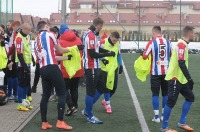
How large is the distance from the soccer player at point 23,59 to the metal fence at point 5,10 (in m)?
6.81

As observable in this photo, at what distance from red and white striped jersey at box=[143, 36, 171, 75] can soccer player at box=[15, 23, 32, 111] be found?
258 centimetres

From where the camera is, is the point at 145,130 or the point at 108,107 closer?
the point at 145,130

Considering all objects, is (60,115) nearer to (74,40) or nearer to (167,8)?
(74,40)

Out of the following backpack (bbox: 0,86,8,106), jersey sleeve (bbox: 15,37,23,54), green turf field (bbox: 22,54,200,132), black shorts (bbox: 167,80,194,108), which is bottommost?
green turf field (bbox: 22,54,200,132)

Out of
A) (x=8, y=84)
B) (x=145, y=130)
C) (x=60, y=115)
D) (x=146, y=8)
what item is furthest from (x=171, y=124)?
(x=146, y=8)

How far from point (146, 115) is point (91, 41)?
2.11 meters

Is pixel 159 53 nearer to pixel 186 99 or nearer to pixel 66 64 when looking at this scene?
pixel 186 99

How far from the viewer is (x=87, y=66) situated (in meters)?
7.43

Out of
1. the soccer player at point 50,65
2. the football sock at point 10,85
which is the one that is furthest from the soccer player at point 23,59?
the soccer player at point 50,65

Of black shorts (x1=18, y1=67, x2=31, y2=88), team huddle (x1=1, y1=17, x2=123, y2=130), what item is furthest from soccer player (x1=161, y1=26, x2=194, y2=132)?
black shorts (x1=18, y1=67, x2=31, y2=88)

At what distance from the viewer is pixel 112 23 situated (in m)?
51.0

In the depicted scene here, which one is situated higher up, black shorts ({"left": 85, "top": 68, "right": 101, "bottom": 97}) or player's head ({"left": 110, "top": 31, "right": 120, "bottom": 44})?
player's head ({"left": 110, "top": 31, "right": 120, "bottom": 44})

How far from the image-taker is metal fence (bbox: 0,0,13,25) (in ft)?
50.5

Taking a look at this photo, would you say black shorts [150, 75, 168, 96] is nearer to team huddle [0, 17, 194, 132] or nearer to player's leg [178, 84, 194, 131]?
team huddle [0, 17, 194, 132]
